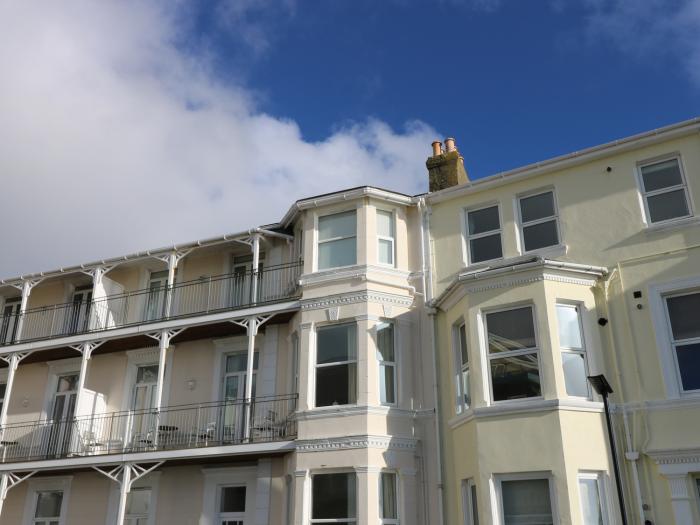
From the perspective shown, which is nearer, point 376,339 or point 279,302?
point 376,339

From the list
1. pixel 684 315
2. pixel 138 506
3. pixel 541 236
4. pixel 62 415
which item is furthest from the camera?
pixel 62 415

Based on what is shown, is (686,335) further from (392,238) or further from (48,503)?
(48,503)

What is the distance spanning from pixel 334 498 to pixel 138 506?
5266 mm

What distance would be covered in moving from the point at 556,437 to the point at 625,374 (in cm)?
172

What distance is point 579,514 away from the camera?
10.5 m

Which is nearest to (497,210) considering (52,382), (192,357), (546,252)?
(546,252)

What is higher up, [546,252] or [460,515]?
[546,252]

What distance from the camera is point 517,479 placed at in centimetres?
1117

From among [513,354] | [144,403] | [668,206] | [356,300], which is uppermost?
[668,206]

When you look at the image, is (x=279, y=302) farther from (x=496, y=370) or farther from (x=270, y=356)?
(x=496, y=370)

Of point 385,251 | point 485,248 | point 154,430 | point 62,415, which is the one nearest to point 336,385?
point 385,251

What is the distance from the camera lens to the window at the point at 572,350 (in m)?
11.6

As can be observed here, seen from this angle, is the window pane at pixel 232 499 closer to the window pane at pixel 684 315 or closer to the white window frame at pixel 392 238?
the white window frame at pixel 392 238

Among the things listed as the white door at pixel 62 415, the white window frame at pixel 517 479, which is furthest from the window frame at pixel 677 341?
the white door at pixel 62 415
